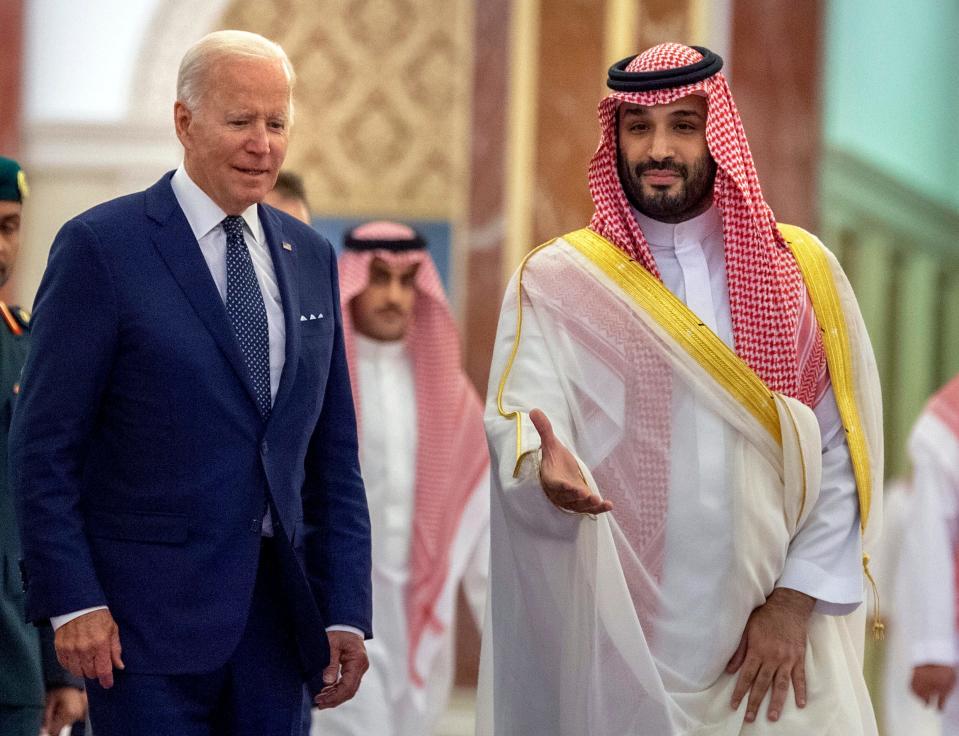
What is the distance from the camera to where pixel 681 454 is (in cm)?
379

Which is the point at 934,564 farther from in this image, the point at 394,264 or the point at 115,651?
the point at 115,651

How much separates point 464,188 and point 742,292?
5613 mm

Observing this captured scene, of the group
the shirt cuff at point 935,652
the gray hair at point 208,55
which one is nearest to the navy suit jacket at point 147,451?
the gray hair at point 208,55

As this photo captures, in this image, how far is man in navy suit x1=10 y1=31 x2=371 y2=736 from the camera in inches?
123

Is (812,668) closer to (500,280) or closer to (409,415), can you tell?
(409,415)

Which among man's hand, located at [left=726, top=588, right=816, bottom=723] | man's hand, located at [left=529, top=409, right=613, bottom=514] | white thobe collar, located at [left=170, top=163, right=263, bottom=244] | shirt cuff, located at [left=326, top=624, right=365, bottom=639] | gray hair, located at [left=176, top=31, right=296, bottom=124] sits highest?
gray hair, located at [left=176, top=31, right=296, bottom=124]

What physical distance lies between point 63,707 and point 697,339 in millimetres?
1684

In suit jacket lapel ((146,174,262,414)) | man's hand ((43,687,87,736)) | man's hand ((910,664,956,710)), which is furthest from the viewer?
man's hand ((910,664,956,710))

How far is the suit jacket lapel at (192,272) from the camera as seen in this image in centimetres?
322

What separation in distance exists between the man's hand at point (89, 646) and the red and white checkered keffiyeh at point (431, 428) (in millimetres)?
3263

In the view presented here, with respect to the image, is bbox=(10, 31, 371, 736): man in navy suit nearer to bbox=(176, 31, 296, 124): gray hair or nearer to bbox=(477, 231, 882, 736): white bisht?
bbox=(176, 31, 296, 124): gray hair

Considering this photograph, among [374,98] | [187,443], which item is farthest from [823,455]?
[374,98]

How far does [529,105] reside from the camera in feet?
30.2

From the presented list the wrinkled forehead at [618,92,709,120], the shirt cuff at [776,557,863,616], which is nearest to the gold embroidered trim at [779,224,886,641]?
the shirt cuff at [776,557,863,616]
